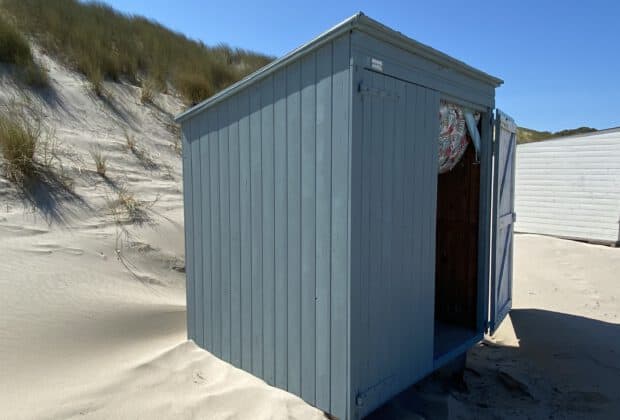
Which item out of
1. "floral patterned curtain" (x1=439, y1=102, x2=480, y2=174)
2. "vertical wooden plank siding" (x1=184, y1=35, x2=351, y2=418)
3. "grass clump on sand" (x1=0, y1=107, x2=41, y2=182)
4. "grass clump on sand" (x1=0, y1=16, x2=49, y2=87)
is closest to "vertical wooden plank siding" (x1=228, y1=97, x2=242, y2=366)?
"vertical wooden plank siding" (x1=184, y1=35, x2=351, y2=418)

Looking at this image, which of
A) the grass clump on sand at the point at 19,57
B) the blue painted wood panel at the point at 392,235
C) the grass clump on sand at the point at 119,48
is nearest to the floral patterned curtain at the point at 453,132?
the blue painted wood panel at the point at 392,235

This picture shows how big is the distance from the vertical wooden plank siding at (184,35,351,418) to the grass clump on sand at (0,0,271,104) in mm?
6937

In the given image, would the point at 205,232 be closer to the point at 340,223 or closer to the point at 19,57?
the point at 340,223

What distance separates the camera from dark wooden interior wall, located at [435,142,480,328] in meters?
4.30

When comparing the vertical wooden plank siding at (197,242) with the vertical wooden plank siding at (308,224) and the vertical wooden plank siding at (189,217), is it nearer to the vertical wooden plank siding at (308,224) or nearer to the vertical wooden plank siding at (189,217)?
the vertical wooden plank siding at (189,217)

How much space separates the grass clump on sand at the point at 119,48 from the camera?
31.0 feet

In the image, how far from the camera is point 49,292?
416 centimetres

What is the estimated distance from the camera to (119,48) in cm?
1034

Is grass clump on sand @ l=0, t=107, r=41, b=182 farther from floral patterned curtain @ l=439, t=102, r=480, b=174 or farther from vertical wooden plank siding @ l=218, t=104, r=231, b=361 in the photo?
floral patterned curtain @ l=439, t=102, r=480, b=174

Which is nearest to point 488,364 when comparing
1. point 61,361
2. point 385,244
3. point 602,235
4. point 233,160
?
point 385,244

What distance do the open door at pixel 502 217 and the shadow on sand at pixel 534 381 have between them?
0.44 meters

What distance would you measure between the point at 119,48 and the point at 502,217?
376 inches

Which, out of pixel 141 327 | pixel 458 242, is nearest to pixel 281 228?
pixel 141 327

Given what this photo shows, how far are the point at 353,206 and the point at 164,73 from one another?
378 inches
